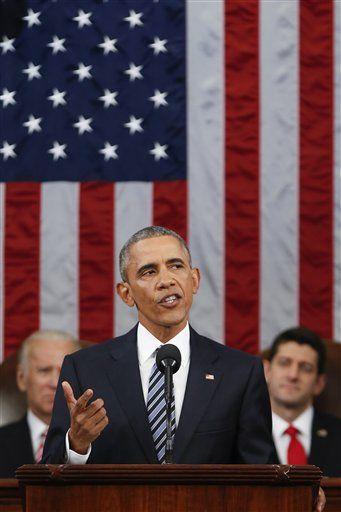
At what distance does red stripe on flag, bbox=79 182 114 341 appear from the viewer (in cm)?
757

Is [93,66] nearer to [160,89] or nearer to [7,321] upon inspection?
[160,89]

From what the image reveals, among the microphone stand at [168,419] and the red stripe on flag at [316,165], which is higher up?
the red stripe on flag at [316,165]

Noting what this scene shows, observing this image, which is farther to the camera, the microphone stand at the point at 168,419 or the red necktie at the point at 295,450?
the red necktie at the point at 295,450

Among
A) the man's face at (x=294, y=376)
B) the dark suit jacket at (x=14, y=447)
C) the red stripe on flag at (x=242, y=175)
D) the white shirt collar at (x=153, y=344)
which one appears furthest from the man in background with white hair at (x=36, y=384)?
the white shirt collar at (x=153, y=344)

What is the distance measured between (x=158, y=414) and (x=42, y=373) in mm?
3453

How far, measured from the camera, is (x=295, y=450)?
7293 millimetres

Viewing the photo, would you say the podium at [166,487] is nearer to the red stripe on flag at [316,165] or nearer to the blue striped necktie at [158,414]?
the blue striped necktie at [158,414]

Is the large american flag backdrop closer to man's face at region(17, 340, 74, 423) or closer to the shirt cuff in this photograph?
man's face at region(17, 340, 74, 423)

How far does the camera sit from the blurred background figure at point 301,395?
7.35m

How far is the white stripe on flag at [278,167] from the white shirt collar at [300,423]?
460 mm

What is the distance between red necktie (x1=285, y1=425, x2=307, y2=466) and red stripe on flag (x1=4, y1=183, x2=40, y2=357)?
66.4 inches

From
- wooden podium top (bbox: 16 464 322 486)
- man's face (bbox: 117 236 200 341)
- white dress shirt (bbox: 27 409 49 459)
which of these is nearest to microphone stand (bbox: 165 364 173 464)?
wooden podium top (bbox: 16 464 322 486)

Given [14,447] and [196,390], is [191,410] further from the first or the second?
[14,447]

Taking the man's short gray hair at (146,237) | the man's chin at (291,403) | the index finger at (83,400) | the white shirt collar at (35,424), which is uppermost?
the man's short gray hair at (146,237)
